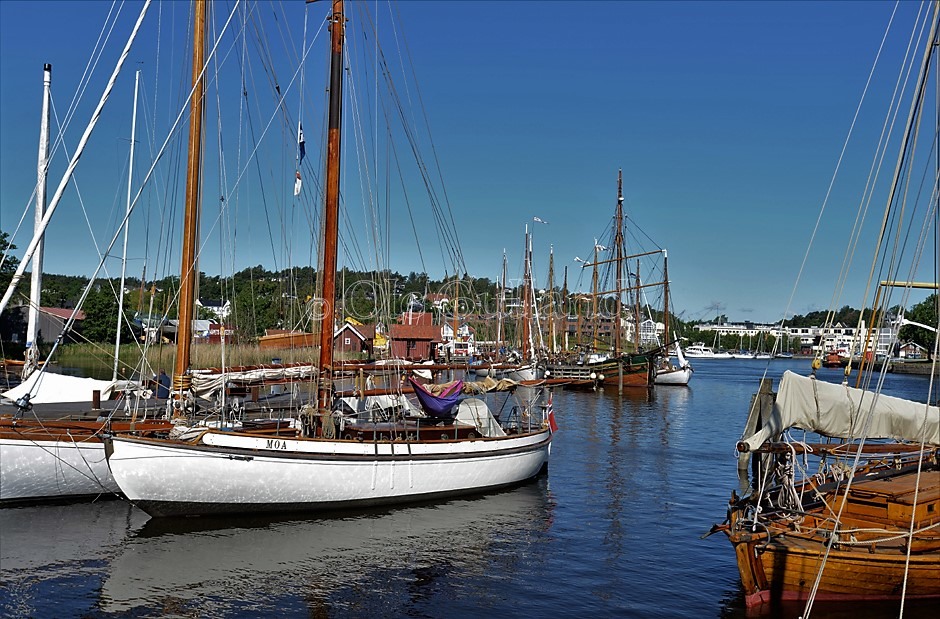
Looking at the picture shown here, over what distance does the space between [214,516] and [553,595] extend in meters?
9.68

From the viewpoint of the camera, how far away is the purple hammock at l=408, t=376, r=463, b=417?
2511cm

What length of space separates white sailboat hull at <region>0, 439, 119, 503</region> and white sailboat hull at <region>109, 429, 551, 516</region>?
3.29 m

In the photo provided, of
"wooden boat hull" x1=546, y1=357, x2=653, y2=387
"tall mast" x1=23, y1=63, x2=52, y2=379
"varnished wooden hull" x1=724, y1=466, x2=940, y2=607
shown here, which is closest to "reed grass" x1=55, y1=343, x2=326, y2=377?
"tall mast" x1=23, y1=63, x2=52, y2=379

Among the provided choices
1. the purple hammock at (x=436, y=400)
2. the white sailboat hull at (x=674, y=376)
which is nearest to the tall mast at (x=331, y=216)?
the purple hammock at (x=436, y=400)

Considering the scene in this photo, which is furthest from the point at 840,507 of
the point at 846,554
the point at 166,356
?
the point at 166,356

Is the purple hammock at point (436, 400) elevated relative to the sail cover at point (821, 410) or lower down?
lower down

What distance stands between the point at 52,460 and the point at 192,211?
844cm

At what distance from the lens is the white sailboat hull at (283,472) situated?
19359 mm

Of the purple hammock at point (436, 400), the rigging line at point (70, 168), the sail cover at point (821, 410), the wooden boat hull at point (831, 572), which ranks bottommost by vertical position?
the wooden boat hull at point (831, 572)

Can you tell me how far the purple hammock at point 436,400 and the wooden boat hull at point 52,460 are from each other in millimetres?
7684

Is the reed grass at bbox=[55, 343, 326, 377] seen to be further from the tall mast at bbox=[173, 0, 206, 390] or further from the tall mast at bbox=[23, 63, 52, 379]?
the tall mast at bbox=[173, 0, 206, 390]

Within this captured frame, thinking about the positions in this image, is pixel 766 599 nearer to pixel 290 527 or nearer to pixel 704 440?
pixel 290 527

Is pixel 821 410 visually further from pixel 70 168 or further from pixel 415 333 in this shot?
pixel 415 333

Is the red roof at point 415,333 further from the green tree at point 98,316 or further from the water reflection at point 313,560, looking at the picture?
the water reflection at point 313,560
